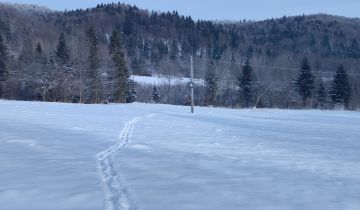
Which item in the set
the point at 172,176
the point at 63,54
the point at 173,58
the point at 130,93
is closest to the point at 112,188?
the point at 172,176

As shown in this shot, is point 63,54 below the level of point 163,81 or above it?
above

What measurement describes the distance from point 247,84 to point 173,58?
207ft

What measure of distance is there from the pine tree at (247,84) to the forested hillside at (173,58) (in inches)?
6.0

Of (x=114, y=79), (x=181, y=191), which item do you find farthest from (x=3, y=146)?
(x=114, y=79)

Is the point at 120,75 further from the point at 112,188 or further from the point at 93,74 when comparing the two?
the point at 112,188

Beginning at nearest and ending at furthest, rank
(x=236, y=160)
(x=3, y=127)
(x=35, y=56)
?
(x=236, y=160)
(x=3, y=127)
(x=35, y=56)

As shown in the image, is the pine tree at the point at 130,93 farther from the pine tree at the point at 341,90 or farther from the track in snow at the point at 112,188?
the track in snow at the point at 112,188

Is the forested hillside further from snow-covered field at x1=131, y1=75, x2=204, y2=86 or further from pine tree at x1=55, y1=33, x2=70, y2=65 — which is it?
snow-covered field at x1=131, y1=75, x2=204, y2=86

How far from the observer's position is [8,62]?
203ft

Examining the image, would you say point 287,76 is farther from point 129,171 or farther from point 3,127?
point 129,171

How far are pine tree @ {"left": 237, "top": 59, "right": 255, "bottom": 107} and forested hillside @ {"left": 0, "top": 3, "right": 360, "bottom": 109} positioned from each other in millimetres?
153

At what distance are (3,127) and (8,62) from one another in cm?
4809

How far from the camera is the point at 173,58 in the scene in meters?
130

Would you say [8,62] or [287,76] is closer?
[8,62]
